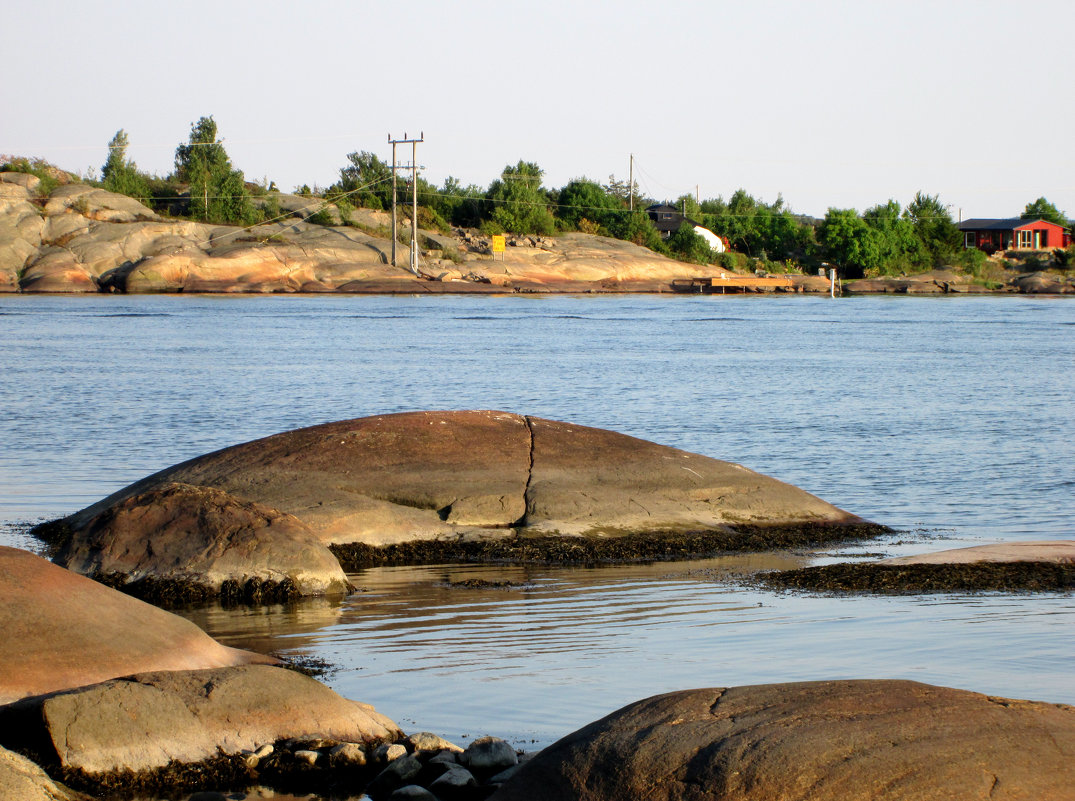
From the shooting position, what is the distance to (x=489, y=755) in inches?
250

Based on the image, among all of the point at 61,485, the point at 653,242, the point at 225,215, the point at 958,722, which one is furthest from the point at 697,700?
the point at 653,242

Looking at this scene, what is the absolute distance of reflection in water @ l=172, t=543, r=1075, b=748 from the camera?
7.84 m

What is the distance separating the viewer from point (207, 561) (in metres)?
10.6

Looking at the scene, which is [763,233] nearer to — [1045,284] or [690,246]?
[690,246]

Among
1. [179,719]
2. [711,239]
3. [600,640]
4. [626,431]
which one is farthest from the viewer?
[711,239]

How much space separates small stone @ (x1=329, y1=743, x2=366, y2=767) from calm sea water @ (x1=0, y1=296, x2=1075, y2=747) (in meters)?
0.80

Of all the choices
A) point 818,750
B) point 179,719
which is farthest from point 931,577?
point 179,719

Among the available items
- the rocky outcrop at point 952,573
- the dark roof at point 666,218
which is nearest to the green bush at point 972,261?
the dark roof at point 666,218

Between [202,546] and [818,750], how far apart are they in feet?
23.6

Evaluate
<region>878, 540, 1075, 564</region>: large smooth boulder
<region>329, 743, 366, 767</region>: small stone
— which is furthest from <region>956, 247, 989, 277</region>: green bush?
<region>329, 743, 366, 767</region>: small stone

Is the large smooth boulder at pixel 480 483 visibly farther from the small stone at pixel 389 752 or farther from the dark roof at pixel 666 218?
the dark roof at pixel 666 218

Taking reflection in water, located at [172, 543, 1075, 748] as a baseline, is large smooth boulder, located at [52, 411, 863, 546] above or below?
above

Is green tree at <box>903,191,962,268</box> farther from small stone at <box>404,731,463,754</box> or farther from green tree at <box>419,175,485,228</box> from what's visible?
small stone at <box>404,731,463,754</box>

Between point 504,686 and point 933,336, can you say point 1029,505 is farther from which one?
point 933,336
